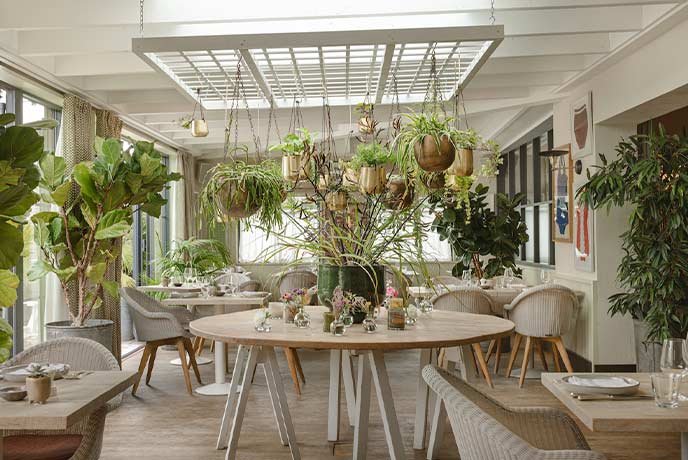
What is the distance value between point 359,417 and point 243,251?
28.9 feet

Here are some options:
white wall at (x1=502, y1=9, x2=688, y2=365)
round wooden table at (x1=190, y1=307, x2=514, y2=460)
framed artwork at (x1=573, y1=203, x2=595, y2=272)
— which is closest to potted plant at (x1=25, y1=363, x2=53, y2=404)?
round wooden table at (x1=190, y1=307, x2=514, y2=460)

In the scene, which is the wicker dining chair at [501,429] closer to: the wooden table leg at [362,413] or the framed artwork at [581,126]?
the wooden table leg at [362,413]

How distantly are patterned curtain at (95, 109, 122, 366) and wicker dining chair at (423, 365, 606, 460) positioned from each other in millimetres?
4647

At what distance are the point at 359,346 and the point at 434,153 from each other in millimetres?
1030

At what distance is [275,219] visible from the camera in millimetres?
3805

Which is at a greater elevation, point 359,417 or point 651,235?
point 651,235

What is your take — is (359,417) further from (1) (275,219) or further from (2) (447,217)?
(2) (447,217)

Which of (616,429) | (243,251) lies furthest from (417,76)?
(243,251)

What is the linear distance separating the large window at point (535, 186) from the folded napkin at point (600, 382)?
19.0 ft

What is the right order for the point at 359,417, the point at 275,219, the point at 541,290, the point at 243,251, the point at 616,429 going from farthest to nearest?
the point at 243,251 → the point at 541,290 → the point at 275,219 → the point at 359,417 → the point at 616,429

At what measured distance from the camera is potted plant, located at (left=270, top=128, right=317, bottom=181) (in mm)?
3715

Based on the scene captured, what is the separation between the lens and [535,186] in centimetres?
891

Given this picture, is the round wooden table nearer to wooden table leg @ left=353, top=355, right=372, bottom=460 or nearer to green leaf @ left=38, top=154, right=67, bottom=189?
wooden table leg @ left=353, top=355, right=372, bottom=460

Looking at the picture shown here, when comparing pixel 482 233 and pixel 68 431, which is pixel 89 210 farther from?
pixel 482 233
